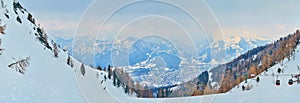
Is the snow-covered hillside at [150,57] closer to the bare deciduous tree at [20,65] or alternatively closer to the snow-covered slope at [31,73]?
the snow-covered slope at [31,73]

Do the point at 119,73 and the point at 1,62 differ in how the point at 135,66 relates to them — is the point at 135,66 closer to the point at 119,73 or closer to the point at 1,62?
the point at 119,73

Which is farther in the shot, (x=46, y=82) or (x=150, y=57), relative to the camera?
(x=150, y=57)

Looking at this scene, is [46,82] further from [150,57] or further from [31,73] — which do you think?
[150,57]

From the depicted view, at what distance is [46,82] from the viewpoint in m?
10.4

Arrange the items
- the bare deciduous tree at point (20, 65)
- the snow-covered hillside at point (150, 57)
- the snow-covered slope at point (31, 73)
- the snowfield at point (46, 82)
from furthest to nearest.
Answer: the snow-covered hillside at point (150, 57)
the bare deciduous tree at point (20, 65)
the snowfield at point (46, 82)
the snow-covered slope at point (31, 73)

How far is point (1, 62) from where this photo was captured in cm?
938

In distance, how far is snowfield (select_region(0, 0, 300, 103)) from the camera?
8734mm

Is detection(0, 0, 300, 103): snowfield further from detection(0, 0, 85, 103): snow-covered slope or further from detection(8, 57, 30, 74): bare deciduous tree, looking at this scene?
detection(8, 57, 30, 74): bare deciduous tree

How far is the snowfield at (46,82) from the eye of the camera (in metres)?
8.73

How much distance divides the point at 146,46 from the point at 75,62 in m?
3.19

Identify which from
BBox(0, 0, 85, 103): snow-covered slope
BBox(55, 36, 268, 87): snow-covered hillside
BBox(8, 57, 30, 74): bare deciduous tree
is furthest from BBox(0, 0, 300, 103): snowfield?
BBox(55, 36, 268, 87): snow-covered hillside

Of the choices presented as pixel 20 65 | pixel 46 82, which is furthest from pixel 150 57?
pixel 20 65

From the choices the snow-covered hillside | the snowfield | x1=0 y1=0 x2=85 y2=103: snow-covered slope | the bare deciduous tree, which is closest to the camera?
x1=0 y1=0 x2=85 y2=103: snow-covered slope

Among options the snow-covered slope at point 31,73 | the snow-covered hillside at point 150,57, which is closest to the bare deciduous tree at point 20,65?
the snow-covered slope at point 31,73
